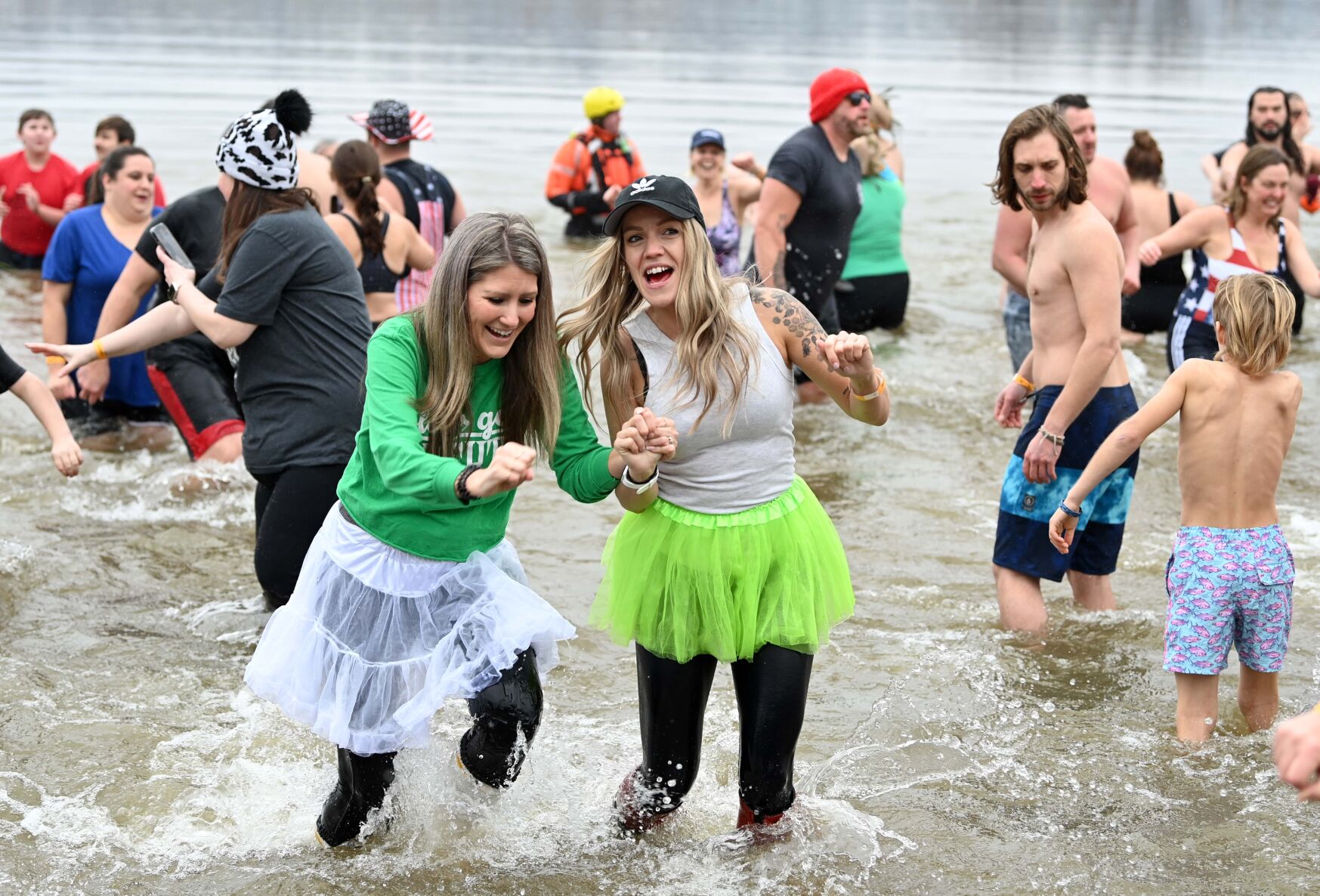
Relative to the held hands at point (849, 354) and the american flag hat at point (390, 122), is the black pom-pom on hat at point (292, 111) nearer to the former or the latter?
the held hands at point (849, 354)

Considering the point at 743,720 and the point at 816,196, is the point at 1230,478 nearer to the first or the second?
the point at 743,720

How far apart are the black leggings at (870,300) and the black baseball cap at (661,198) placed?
6.81m

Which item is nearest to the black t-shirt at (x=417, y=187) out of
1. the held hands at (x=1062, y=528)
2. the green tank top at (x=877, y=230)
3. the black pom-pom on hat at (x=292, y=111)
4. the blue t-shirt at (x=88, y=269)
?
the blue t-shirt at (x=88, y=269)

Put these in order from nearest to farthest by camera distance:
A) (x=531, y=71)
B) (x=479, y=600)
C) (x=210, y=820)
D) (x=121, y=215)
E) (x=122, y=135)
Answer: (x=479, y=600), (x=210, y=820), (x=121, y=215), (x=122, y=135), (x=531, y=71)

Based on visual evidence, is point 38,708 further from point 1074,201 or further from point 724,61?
point 724,61

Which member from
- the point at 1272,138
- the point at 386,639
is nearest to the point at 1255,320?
the point at 386,639

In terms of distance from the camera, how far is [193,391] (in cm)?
759

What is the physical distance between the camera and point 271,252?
17.3 feet

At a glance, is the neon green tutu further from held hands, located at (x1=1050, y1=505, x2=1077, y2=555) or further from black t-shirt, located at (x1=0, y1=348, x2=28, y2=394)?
black t-shirt, located at (x1=0, y1=348, x2=28, y2=394)

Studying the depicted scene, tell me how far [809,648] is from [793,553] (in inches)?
10.5

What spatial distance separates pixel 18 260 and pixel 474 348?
11.4 meters

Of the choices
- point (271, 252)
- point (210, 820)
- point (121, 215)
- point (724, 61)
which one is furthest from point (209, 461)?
point (724, 61)

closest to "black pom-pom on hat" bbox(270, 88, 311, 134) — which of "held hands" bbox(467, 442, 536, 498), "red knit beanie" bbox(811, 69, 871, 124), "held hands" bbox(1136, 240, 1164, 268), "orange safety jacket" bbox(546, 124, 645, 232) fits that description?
"held hands" bbox(467, 442, 536, 498)

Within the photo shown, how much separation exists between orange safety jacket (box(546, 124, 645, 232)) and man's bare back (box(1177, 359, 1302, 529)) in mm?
9853
